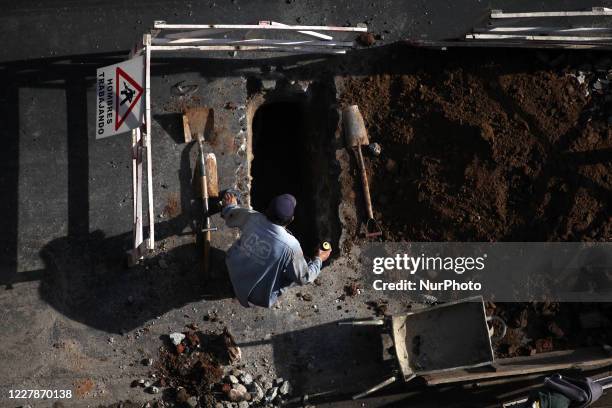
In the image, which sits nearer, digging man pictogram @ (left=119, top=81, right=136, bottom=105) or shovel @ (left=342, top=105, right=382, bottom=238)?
Answer: digging man pictogram @ (left=119, top=81, right=136, bottom=105)

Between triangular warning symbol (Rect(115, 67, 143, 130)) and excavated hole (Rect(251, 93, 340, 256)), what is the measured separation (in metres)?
1.89

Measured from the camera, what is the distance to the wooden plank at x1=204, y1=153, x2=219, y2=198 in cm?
780

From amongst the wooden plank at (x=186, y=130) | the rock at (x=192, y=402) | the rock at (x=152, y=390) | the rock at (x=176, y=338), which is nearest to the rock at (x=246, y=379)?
the rock at (x=192, y=402)

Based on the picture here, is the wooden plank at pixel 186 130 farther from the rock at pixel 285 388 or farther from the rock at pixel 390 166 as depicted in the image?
the rock at pixel 285 388

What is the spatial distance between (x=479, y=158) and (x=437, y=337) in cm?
202

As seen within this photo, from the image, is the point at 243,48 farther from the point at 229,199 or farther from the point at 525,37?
the point at 525,37

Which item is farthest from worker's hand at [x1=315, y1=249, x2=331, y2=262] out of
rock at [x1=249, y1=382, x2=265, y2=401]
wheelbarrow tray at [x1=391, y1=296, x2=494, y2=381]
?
rock at [x1=249, y1=382, x2=265, y2=401]

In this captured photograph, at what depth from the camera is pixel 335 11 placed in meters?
8.23

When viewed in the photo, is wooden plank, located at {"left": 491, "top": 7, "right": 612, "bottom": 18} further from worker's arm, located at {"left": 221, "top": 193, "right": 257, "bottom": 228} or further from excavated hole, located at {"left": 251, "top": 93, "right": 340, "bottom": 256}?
worker's arm, located at {"left": 221, "top": 193, "right": 257, "bottom": 228}

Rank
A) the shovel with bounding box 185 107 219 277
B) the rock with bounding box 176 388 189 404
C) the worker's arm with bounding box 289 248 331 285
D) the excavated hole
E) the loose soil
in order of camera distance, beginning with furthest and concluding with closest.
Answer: the excavated hole < the loose soil < the shovel with bounding box 185 107 219 277 < the rock with bounding box 176 388 189 404 < the worker's arm with bounding box 289 248 331 285

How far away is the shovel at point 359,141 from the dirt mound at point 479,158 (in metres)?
0.13

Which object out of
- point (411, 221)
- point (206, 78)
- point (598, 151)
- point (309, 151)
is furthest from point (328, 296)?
point (598, 151)

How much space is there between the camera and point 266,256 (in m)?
6.86

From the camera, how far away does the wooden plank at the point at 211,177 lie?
7801mm
